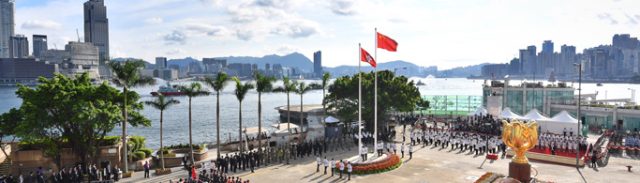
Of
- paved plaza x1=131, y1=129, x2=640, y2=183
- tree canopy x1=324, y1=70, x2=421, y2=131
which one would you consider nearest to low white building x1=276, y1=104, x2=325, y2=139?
tree canopy x1=324, y1=70, x2=421, y2=131

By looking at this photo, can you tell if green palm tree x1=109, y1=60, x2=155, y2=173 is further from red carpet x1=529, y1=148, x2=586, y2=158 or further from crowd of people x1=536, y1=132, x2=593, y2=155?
crowd of people x1=536, y1=132, x2=593, y2=155

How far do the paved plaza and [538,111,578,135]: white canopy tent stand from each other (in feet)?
28.7

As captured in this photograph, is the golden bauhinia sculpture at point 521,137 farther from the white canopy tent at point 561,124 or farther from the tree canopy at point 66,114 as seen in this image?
the white canopy tent at point 561,124

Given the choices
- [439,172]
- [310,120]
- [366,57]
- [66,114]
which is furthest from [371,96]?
[310,120]

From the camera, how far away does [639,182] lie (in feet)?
82.5

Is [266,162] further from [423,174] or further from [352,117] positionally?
[352,117]

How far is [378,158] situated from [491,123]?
1879 centimetres

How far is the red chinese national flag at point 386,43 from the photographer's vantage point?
2894 cm

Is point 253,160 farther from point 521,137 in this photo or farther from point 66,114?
point 521,137

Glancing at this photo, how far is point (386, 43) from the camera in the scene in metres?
29.0

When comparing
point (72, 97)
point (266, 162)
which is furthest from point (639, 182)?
point (72, 97)

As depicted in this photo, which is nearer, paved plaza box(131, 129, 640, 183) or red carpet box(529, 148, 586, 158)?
paved plaza box(131, 129, 640, 183)

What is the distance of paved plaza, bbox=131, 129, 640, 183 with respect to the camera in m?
26.3

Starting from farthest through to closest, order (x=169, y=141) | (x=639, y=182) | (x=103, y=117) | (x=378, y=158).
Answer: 1. (x=169, y=141)
2. (x=378, y=158)
3. (x=103, y=117)
4. (x=639, y=182)
